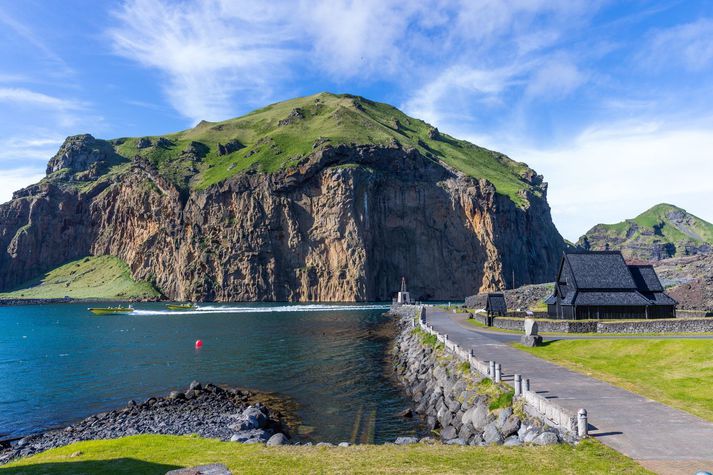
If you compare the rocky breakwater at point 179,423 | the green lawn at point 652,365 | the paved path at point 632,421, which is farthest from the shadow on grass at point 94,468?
the green lawn at point 652,365

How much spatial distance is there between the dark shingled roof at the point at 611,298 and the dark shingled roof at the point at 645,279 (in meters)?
3.49

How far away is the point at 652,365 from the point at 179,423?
3407cm

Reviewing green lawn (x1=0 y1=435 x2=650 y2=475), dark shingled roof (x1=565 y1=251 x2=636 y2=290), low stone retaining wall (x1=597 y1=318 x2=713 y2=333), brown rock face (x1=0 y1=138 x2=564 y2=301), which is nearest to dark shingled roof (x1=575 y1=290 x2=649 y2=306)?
dark shingled roof (x1=565 y1=251 x2=636 y2=290)

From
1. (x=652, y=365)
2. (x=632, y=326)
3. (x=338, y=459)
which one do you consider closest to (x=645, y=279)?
(x=632, y=326)

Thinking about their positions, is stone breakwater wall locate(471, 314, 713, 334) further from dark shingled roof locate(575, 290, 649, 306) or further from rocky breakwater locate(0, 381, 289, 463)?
rocky breakwater locate(0, 381, 289, 463)

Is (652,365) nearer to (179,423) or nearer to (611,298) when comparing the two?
(611,298)

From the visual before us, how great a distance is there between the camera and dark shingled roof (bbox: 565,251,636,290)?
195ft

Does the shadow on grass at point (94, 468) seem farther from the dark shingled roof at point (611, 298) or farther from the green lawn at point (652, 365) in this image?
the dark shingled roof at point (611, 298)

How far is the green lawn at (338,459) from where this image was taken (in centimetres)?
1756

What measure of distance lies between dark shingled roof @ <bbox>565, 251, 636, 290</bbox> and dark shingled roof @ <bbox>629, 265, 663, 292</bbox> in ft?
7.33

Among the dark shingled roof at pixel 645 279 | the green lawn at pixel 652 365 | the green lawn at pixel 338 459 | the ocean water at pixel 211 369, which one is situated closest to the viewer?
the green lawn at pixel 338 459

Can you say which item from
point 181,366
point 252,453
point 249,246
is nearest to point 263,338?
point 181,366

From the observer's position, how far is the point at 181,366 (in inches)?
2221

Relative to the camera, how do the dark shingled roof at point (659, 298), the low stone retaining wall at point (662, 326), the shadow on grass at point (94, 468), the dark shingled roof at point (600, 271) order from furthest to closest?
the dark shingled roof at point (600, 271), the dark shingled roof at point (659, 298), the low stone retaining wall at point (662, 326), the shadow on grass at point (94, 468)
